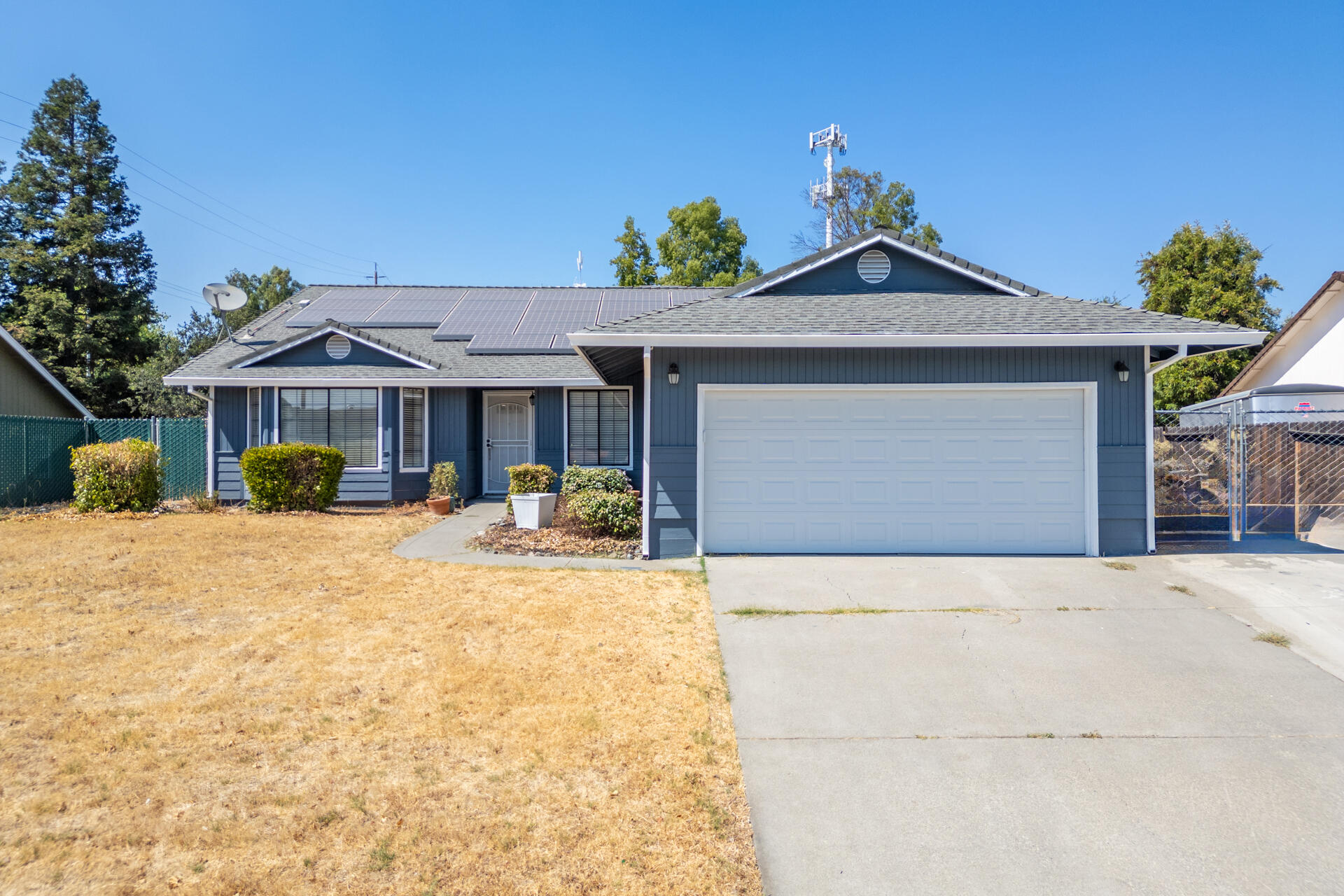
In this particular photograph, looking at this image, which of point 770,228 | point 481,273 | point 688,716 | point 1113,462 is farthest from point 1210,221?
point 688,716

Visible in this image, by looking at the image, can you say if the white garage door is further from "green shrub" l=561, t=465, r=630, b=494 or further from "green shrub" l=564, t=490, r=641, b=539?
"green shrub" l=561, t=465, r=630, b=494

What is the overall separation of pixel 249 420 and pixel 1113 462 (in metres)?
14.4

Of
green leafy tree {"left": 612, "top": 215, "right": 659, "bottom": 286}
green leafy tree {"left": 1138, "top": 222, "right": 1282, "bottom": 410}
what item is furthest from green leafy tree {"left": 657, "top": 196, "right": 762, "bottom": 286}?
green leafy tree {"left": 1138, "top": 222, "right": 1282, "bottom": 410}

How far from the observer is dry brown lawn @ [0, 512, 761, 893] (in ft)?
8.95

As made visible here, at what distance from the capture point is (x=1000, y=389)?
8203 millimetres

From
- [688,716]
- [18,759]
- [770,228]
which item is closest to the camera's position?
[18,759]

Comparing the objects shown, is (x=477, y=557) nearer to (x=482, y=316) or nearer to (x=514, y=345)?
(x=514, y=345)

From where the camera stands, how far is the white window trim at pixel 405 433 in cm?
1312

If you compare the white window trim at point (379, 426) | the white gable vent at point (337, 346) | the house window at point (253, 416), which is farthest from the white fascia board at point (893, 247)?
the house window at point (253, 416)

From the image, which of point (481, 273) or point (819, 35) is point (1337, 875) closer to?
point (819, 35)

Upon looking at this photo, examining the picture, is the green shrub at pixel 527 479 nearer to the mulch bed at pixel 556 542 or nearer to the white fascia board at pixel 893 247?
the mulch bed at pixel 556 542

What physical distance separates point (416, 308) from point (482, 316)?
199cm

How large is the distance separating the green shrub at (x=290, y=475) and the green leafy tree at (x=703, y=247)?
18.8 m

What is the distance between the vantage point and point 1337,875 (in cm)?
272
